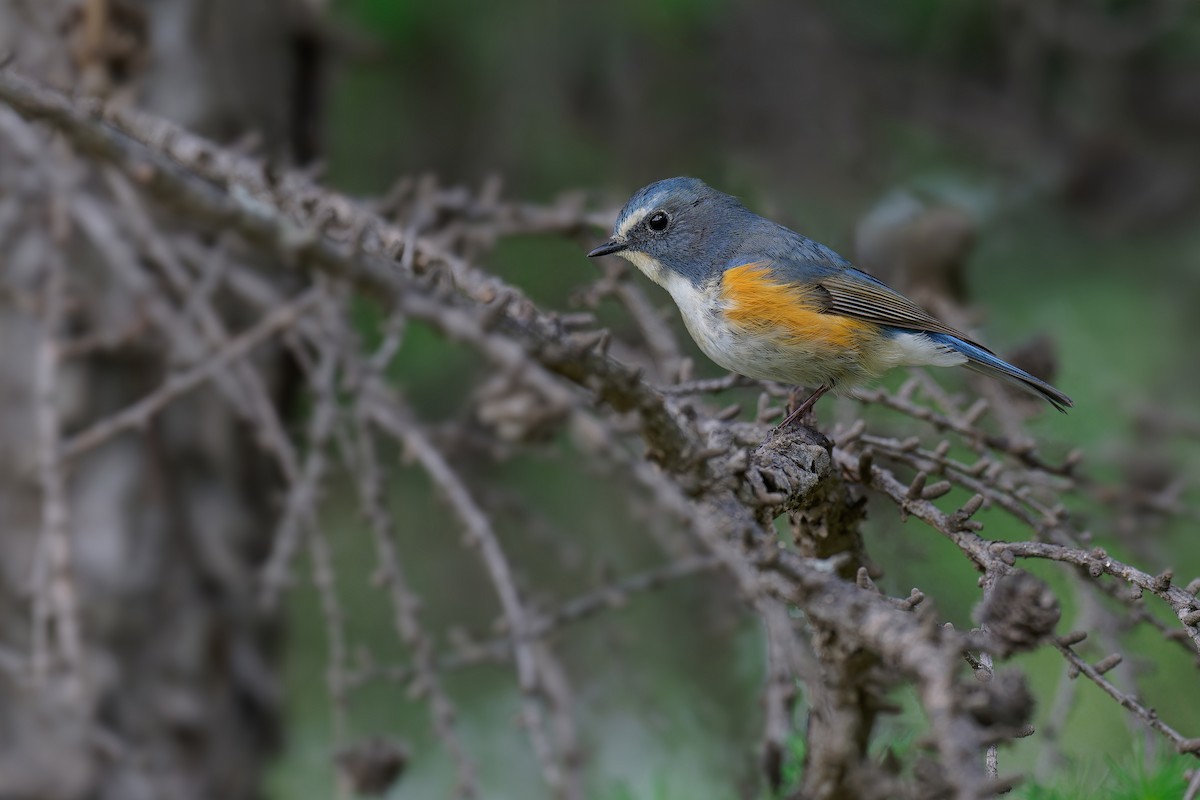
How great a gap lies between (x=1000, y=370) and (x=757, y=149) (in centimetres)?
198

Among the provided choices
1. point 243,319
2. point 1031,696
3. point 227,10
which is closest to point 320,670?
point 243,319

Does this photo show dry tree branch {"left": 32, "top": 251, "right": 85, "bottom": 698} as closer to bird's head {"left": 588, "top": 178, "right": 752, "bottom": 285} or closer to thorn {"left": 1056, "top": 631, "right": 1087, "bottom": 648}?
bird's head {"left": 588, "top": 178, "right": 752, "bottom": 285}

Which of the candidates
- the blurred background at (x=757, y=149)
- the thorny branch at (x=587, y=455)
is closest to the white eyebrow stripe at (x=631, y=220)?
the thorny branch at (x=587, y=455)

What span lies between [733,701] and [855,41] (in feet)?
7.50

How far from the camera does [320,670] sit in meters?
4.08

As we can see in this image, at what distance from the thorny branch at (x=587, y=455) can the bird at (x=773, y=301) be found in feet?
0.37

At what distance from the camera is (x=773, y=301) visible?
2.13 metres

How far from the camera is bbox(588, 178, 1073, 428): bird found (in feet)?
6.77

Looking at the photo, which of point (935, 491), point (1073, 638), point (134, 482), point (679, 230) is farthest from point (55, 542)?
point (1073, 638)

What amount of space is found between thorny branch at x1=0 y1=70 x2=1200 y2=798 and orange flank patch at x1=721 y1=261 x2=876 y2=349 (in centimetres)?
15

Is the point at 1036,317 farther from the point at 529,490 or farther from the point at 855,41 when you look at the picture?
the point at 529,490

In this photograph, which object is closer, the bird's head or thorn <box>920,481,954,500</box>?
thorn <box>920,481,954,500</box>

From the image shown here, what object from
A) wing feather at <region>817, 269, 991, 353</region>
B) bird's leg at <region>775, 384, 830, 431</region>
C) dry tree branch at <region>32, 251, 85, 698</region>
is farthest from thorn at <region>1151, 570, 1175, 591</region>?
dry tree branch at <region>32, 251, 85, 698</region>

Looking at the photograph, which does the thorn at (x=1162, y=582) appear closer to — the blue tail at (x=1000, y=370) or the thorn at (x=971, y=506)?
the thorn at (x=971, y=506)
